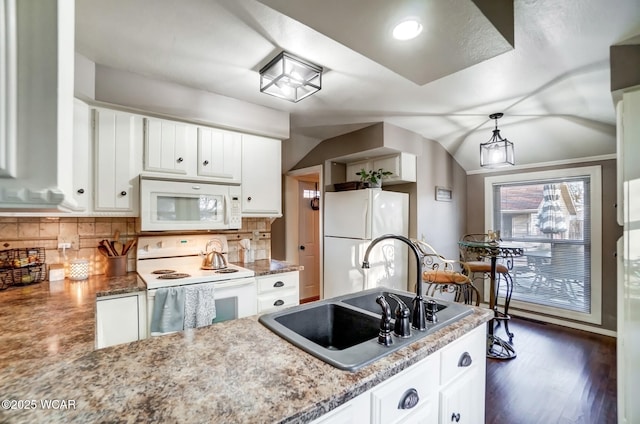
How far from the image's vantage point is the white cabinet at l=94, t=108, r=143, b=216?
2.14 m

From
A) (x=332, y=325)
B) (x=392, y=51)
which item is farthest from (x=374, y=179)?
→ (x=332, y=325)

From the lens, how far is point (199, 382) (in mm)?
790

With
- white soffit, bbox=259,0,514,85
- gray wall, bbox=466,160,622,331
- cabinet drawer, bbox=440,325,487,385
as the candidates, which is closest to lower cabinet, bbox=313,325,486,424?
cabinet drawer, bbox=440,325,487,385

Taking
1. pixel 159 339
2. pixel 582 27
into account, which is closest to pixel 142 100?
pixel 159 339

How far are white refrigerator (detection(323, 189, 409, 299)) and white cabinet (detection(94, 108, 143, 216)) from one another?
2.16 metres

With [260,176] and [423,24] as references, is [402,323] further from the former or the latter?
[260,176]

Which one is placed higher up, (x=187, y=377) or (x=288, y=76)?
(x=288, y=76)

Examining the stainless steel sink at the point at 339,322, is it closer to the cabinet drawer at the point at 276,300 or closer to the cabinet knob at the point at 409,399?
the cabinet knob at the point at 409,399

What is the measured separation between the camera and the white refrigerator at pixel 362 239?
10.7 ft

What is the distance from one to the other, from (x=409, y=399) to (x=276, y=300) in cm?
179

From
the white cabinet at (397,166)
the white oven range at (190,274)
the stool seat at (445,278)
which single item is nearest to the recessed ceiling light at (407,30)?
the white oven range at (190,274)

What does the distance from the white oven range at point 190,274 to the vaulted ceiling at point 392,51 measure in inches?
54.7

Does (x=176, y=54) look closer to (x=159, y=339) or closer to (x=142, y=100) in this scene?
(x=142, y=100)

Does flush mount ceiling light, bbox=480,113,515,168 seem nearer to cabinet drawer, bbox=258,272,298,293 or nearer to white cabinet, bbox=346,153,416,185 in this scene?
white cabinet, bbox=346,153,416,185
